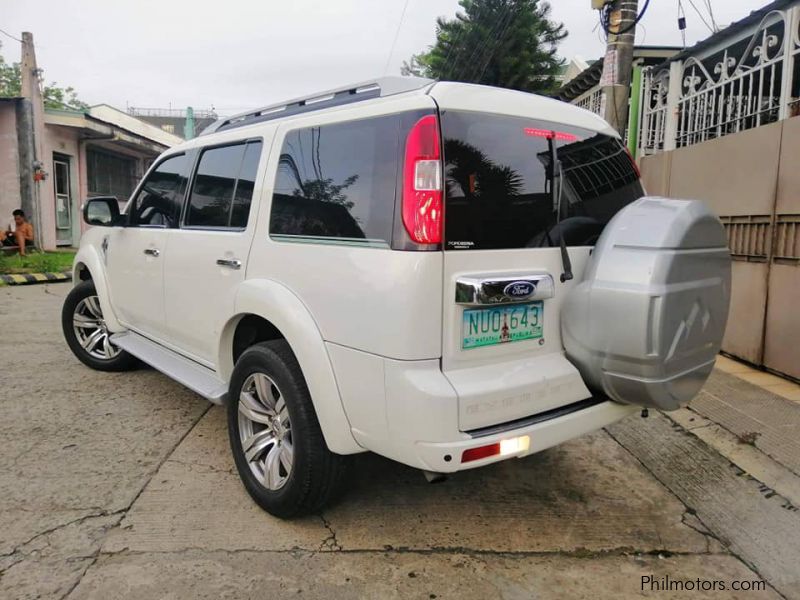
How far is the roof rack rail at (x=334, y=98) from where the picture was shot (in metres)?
2.53

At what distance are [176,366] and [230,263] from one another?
1.00 metres

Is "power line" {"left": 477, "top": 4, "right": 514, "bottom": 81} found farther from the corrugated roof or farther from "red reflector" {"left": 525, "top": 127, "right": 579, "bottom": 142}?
"red reflector" {"left": 525, "top": 127, "right": 579, "bottom": 142}

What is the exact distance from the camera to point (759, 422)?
3979mm

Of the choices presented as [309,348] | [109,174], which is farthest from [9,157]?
[309,348]

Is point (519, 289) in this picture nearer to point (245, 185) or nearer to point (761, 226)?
point (245, 185)

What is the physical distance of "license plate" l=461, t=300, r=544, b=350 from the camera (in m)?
2.31

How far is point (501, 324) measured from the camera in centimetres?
240

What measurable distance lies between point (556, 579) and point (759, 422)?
7.54 feet

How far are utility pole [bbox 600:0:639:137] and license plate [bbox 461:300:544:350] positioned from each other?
3.86 meters

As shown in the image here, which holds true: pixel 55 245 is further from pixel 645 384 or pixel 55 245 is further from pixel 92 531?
pixel 645 384

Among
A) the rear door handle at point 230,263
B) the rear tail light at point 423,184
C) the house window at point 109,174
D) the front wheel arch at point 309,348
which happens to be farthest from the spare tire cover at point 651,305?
the house window at point 109,174

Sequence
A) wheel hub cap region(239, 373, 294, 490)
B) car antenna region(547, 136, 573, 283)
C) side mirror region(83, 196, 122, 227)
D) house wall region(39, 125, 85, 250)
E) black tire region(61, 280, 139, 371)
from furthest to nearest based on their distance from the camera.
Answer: house wall region(39, 125, 85, 250) < black tire region(61, 280, 139, 371) < side mirror region(83, 196, 122, 227) < wheel hub cap region(239, 373, 294, 490) < car antenna region(547, 136, 573, 283)

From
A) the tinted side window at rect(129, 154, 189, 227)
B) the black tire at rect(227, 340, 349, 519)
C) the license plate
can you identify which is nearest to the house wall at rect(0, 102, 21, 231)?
the tinted side window at rect(129, 154, 189, 227)

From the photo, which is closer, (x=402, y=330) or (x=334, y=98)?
(x=402, y=330)
